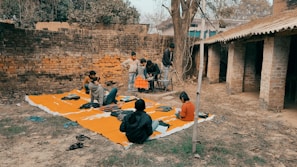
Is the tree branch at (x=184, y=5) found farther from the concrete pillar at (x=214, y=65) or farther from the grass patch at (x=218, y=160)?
the grass patch at (x=218, y=160)

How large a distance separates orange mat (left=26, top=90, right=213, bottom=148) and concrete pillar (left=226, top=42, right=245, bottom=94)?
3.98 metres

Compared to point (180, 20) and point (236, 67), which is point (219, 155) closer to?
point (236, 67)

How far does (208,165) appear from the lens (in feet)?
13.9

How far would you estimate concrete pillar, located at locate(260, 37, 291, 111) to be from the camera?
7.39 metres

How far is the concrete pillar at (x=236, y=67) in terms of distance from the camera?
10.5m

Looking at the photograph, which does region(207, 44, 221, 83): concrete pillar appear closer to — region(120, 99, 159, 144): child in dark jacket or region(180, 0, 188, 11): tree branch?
region(180, 0, 188, 11): tree branch

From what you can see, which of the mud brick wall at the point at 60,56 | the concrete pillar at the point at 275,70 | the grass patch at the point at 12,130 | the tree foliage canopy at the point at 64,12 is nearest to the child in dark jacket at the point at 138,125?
the grass patch at the point at 12,130

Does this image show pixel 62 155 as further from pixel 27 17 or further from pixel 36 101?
pixel 27 17

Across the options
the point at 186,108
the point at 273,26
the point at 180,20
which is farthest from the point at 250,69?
the point at 186,108

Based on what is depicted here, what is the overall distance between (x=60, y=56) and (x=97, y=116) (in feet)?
16.5

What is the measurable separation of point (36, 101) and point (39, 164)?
501cm

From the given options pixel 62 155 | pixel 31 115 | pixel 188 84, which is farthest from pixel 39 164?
pixel 188 84

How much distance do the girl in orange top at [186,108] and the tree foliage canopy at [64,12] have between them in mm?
10539

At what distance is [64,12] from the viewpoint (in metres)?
17.2
